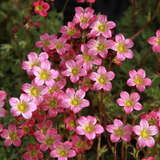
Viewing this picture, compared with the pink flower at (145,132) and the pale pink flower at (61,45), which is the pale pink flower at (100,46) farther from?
the pink flower at (145,132)

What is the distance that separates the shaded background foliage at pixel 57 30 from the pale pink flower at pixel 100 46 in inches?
23.5

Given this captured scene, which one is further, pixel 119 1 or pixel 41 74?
pixel 119 1

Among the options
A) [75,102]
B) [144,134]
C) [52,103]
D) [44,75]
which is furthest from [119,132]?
[44,75]

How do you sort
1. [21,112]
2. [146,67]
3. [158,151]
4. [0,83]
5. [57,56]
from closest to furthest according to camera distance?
[21,112] < [57,56] < [158,151] < [146,67] < [0,83]

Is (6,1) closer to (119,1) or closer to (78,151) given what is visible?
(119,1)

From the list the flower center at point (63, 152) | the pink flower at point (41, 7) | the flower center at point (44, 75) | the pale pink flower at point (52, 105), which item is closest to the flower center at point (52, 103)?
the pale pink flower at point (52, 105)

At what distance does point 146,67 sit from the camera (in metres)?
2.57

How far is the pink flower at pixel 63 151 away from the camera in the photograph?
5.15 feet

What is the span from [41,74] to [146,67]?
1.20m

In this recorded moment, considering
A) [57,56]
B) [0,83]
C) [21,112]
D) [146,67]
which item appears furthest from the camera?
[0,83]

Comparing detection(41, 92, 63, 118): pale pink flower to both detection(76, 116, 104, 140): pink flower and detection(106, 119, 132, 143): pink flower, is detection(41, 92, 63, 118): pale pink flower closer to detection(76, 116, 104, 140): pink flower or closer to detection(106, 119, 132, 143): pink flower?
detection(76, 116, 104, 140): pink flower

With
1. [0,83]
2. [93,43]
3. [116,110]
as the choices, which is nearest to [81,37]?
[93,43]

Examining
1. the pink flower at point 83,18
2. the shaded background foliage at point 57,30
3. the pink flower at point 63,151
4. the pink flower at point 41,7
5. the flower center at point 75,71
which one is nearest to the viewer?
the pink flower at point 63,151

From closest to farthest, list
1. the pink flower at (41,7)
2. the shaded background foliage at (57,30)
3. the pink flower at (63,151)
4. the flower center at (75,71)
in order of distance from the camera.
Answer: the pink flower at (63,151)
the flower center at (75,71)
the pink flower at (41,7)
the shaded background foliage at (57,30)
